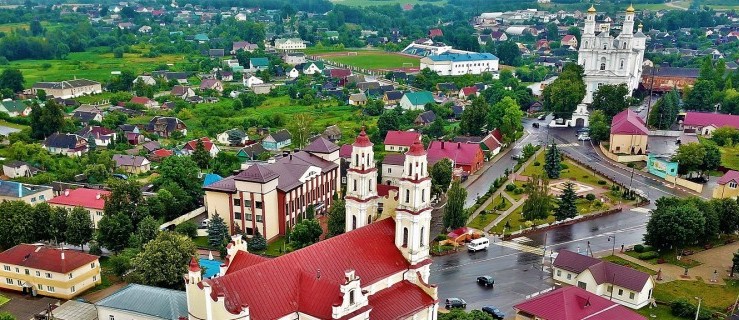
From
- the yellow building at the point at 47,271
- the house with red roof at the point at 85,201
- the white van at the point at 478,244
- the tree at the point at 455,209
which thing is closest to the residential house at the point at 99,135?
the house with red roof at the point at 85,201

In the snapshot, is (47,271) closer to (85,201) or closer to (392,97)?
(85,201)

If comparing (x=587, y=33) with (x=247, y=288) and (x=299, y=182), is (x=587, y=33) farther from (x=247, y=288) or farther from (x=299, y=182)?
(x=247, y=288)

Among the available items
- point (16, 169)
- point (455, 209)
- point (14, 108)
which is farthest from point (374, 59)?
point (455, 209)

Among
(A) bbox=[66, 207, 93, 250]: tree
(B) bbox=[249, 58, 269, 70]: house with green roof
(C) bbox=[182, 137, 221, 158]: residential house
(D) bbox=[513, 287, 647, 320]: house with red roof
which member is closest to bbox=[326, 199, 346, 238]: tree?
(D) bbox=[513, 287, 647, 320]: house with red roof

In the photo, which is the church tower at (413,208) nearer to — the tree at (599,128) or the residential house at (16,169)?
the residential house at (16,169)

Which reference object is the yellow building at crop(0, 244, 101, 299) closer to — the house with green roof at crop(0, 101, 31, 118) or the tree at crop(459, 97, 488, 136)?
the tree at crop(459, 97, 488, 136)

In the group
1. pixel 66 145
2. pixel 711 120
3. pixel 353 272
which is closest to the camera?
pixel 353 272

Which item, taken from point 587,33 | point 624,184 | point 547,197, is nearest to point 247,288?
point 547,197

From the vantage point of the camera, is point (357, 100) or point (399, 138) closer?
point (399, 138)
